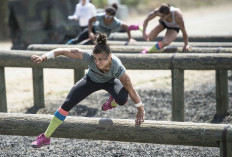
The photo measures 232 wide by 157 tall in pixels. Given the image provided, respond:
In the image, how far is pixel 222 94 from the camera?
8.42 meters

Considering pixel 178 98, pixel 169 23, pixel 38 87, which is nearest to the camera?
pixel 178 98

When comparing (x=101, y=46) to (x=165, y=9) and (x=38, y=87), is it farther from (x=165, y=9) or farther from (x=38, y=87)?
(x=38, y=87)

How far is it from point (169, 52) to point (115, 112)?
55.8 inches

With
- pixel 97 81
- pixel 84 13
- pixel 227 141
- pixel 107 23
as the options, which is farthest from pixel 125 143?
pixel 84 13

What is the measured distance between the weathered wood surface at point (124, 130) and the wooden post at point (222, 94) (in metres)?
3.46

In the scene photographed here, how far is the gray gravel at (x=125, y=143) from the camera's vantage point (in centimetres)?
656

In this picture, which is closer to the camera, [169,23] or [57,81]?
[169,23]

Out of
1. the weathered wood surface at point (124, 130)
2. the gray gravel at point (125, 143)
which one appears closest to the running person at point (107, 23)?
the gray gravel at point (125, 143)

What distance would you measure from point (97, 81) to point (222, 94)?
3.42 meters

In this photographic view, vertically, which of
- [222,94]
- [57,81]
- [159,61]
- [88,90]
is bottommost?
[57,81]

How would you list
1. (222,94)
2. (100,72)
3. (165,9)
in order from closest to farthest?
(100,72) → (222,94) → (165,9)

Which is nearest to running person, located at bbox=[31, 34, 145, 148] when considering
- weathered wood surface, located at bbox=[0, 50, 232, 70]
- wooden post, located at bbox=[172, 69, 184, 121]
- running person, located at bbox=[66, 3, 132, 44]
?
weathered wood surface, located at bbox=[0, 50, 232, 70]

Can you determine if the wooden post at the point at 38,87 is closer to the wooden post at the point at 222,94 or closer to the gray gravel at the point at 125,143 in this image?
the gray gravel at the point at 125,143

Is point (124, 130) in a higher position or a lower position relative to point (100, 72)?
lower
